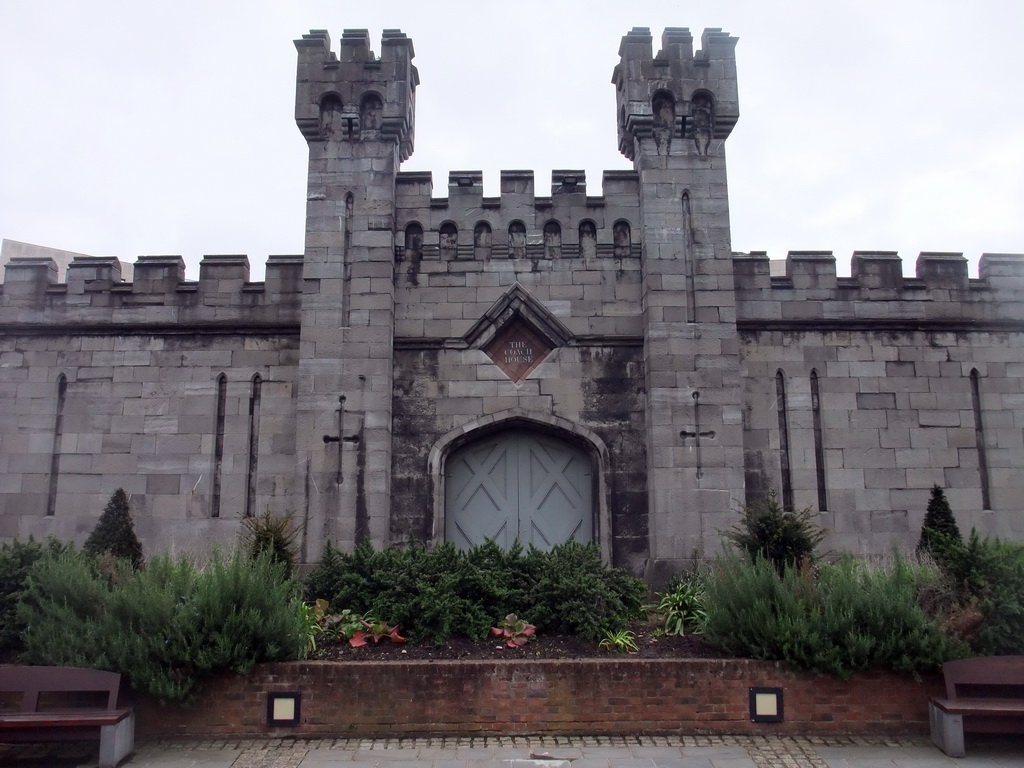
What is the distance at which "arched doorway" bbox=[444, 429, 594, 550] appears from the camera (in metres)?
13.5

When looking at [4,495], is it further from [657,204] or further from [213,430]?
[657,204]

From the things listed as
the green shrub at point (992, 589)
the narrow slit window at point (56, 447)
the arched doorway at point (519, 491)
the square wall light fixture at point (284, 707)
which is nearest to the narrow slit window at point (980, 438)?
the green shrub at point (992, 589)

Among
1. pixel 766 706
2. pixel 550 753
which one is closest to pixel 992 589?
pixel 766 706

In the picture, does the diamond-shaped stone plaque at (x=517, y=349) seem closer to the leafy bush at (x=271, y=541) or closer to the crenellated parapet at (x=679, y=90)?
the crenellated parapet at (x=679, y=90)

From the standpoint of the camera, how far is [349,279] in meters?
13.6

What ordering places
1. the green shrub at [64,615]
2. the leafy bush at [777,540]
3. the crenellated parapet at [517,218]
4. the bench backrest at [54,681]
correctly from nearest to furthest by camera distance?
the bench backrest at [54,681] → the green shrub at [64,615] → the leafy bush at [777,540] → the crenellated parapet at [517,218]

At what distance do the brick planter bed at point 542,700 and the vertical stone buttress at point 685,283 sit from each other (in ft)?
12.7

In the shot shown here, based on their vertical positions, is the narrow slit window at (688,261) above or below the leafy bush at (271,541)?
above

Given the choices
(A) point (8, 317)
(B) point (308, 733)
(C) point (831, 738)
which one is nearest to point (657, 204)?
(C) point (831, 738)

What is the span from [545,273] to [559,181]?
151 centimetres

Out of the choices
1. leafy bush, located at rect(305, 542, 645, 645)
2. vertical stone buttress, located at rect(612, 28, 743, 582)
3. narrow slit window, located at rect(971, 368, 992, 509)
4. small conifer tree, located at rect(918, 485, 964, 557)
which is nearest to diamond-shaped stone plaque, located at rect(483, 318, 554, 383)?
vertical stone buttress, located at rect(612, 28, 743, 582)

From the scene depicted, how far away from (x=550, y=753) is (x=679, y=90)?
404 inches

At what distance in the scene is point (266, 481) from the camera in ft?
44.2

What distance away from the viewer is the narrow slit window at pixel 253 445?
13594 mm
